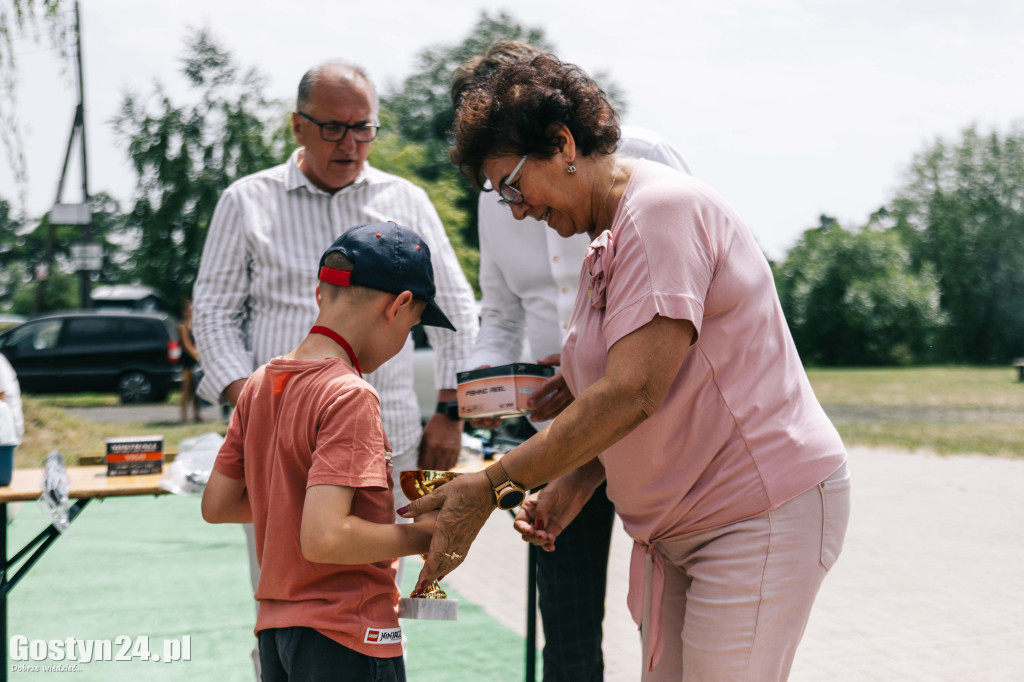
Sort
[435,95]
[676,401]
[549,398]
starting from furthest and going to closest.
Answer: [435,95] → [549,398] → [676,401]

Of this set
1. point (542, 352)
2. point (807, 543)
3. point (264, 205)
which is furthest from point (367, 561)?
point (264, 205)

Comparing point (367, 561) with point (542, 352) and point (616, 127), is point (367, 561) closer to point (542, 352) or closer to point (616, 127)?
point (616, 127)

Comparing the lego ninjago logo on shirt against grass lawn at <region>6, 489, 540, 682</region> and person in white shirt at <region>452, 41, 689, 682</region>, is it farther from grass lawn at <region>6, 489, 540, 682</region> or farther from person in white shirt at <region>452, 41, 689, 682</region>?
grass lawn at <region>6, 489, 540, 682</region>

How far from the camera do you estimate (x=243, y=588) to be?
5426mm

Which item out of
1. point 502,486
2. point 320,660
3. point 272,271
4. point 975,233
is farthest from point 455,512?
point 975,233

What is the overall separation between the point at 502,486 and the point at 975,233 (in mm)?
41641

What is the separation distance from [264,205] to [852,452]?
406 inches

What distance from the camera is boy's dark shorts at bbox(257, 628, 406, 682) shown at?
5.87 ft

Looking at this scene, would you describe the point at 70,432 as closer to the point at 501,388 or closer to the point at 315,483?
the point at 501,388

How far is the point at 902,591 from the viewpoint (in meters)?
5.49

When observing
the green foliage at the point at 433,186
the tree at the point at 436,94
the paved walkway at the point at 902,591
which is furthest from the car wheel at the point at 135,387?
the paved walkway at the point at 902,591

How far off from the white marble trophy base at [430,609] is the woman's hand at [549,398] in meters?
0.70

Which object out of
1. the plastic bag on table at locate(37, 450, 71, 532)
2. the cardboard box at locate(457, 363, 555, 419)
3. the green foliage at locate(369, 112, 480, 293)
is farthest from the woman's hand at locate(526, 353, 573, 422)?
the green foliage at locate(369, 112, 480, 293)

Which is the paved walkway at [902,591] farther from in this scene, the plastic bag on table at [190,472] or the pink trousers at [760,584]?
the pink trousers at [760,584]
